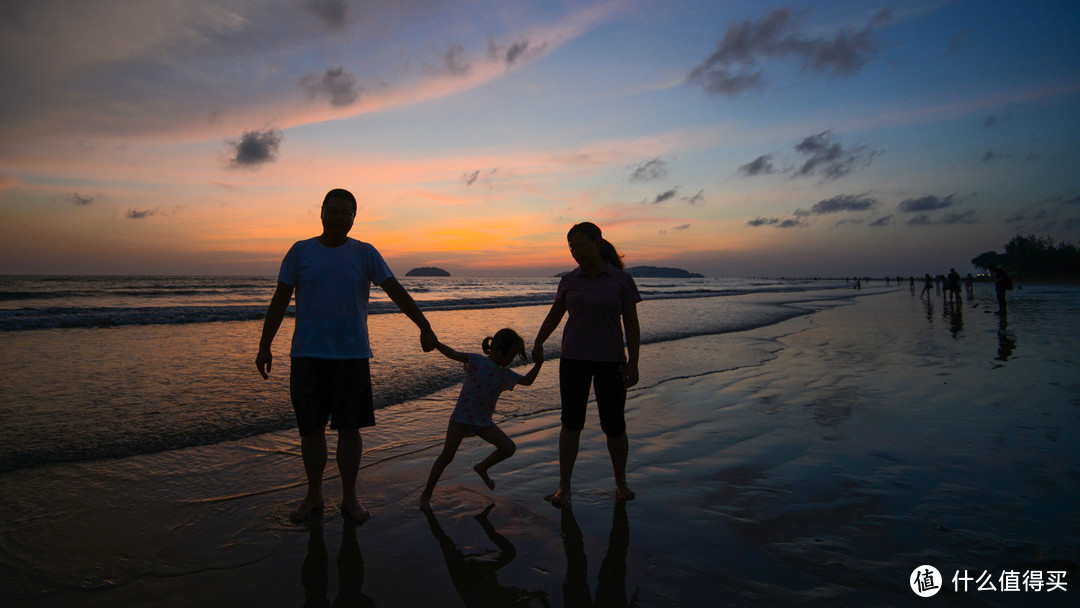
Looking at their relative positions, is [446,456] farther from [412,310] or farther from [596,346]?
[596,346]

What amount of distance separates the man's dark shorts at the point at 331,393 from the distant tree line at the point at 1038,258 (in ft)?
319

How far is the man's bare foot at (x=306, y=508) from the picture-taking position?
140 inches

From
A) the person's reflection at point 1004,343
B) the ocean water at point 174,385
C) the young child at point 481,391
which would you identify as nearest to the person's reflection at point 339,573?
the young child at point 481,391

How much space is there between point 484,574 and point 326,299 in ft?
6.61

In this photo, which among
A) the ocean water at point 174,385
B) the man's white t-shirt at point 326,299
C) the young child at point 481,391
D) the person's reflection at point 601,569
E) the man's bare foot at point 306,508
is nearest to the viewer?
the person's reflection at point 601,569

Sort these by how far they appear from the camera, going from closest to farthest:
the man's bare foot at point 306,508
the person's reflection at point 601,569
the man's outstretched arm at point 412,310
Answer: the person's reflection at point 601,569
the man's bare foot at point 306,508
the man's outstretched arm at point 412,310

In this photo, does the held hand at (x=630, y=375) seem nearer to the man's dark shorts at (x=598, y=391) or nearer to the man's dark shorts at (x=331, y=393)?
the man's dark shorts at (x=598, y=391)

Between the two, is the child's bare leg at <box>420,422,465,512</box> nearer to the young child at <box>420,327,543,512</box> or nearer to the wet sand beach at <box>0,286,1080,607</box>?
the young child at <box>420,327,543,512</box>

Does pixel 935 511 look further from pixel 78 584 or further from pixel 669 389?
pixel 78 584

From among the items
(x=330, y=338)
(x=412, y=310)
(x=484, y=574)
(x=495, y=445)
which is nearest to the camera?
(x=484, y=574)

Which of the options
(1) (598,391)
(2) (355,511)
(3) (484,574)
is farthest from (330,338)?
(1) (598,391)

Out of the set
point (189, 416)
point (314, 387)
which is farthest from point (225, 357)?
point (314, 387)

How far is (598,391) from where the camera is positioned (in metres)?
3.92

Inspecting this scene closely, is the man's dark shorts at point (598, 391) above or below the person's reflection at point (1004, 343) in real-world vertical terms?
above
